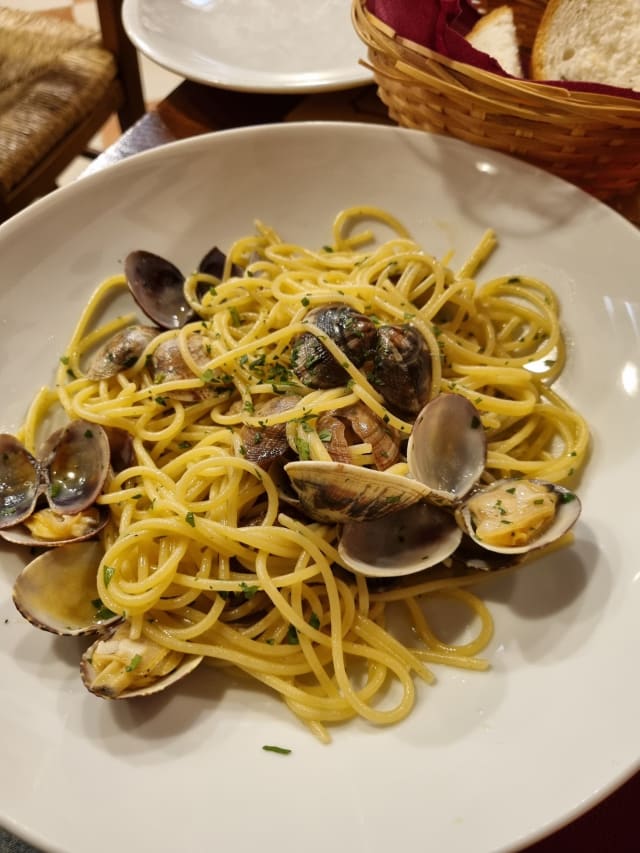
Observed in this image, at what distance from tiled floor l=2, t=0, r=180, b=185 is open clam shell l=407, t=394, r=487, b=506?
177 inches

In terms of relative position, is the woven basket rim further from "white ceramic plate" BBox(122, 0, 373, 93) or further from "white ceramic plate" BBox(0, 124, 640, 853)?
"white ceramic plate" BBox(122, 0, 373, 93)

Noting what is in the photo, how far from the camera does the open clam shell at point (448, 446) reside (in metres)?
1.90

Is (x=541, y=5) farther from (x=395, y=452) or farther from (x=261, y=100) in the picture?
(x=395, y=452)

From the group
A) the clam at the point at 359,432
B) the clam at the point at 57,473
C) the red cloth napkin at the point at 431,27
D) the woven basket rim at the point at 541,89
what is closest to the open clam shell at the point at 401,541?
the clam at the point at 359,432

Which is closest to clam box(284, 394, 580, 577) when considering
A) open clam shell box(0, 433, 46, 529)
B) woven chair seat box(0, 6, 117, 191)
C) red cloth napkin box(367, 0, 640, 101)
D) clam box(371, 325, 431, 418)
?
clam box(371, 325, 431, 418)

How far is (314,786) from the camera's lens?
155 cm

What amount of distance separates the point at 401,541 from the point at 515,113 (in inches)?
51.6

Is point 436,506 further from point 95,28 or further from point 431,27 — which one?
point 95,28

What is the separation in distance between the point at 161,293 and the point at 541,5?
1868 millimetres

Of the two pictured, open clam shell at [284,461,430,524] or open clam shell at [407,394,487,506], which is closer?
open clam shell at [284,461,430,524]

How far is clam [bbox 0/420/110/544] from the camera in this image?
6.50 feet

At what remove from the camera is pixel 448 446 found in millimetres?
1981

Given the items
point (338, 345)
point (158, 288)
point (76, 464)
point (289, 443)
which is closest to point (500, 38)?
point (338, 345)

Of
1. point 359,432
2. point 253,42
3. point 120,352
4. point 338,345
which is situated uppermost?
point 253,42
